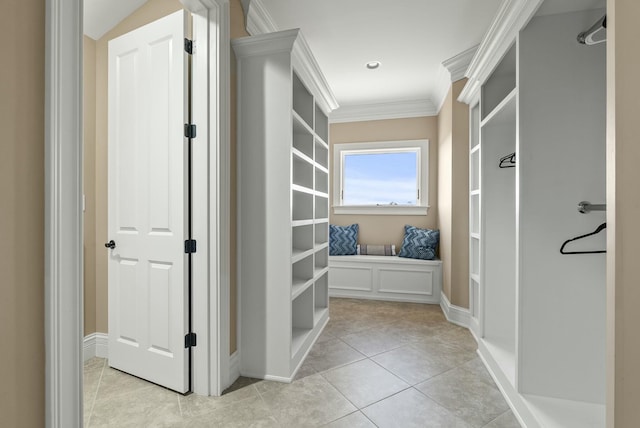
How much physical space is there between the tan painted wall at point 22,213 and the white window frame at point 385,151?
13.4ft

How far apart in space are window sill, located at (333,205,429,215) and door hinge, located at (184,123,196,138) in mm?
3193

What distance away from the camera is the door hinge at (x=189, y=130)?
189cm

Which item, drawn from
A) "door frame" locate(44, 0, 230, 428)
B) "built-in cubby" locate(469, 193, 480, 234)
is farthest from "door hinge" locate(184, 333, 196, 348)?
"built-in cubby" locate(469, 193, 480, 234)

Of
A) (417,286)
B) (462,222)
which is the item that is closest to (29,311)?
(462,222)

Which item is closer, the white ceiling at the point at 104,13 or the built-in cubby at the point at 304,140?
the white ceiling at the point at 104,13

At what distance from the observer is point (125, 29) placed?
7.51ft

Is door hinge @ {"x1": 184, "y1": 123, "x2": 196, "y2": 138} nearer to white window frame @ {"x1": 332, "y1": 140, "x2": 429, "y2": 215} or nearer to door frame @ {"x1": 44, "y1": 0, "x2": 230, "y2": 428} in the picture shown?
door frame @ {"x1": 44, "y1": 0, "x2": 230, "y2": 428}

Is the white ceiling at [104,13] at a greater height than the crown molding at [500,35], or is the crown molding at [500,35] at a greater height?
the white ceiling at [104,13]

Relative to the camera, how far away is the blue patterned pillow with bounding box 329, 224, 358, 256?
14.8ft

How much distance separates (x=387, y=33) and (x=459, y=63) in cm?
96

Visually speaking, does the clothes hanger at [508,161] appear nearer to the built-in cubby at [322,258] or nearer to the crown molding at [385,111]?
the built-in cubby at [322,258]

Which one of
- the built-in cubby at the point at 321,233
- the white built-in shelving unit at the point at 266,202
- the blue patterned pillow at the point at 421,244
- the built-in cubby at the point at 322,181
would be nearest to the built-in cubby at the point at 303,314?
the white built-in shelving unit at the point at 266,202

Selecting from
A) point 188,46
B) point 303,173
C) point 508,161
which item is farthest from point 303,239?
point 508,161

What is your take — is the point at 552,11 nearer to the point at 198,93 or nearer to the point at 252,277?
the point at 198,93
